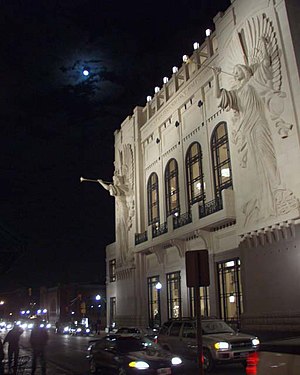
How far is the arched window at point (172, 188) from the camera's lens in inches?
1359

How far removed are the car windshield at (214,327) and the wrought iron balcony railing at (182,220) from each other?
13206mm

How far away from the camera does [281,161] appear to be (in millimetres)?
22344

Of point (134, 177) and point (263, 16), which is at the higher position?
Answer: point (263, 16)

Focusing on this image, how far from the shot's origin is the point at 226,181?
92.2 feet

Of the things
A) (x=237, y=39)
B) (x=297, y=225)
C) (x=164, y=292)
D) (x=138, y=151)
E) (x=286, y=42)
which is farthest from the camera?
(x=138, y=151)

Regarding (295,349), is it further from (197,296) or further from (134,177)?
(134,177)

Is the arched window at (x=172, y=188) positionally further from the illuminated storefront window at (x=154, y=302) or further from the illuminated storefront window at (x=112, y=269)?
the illuminated storefront window at (x=112, y=269)

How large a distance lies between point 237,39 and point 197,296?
2148cm

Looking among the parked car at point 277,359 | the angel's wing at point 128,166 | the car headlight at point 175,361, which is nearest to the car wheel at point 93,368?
the car headlight at point 175,361

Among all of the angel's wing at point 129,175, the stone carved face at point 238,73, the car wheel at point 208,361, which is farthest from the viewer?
the angel's wing at point 129,175

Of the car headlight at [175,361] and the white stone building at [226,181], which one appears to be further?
the white stone building at [226,181]

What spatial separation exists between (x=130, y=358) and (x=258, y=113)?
15694 millimetres

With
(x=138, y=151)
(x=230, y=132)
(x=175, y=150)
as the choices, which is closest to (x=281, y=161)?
(x=230, y=132)

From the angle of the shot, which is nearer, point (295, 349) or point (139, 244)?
point (295, 349)
